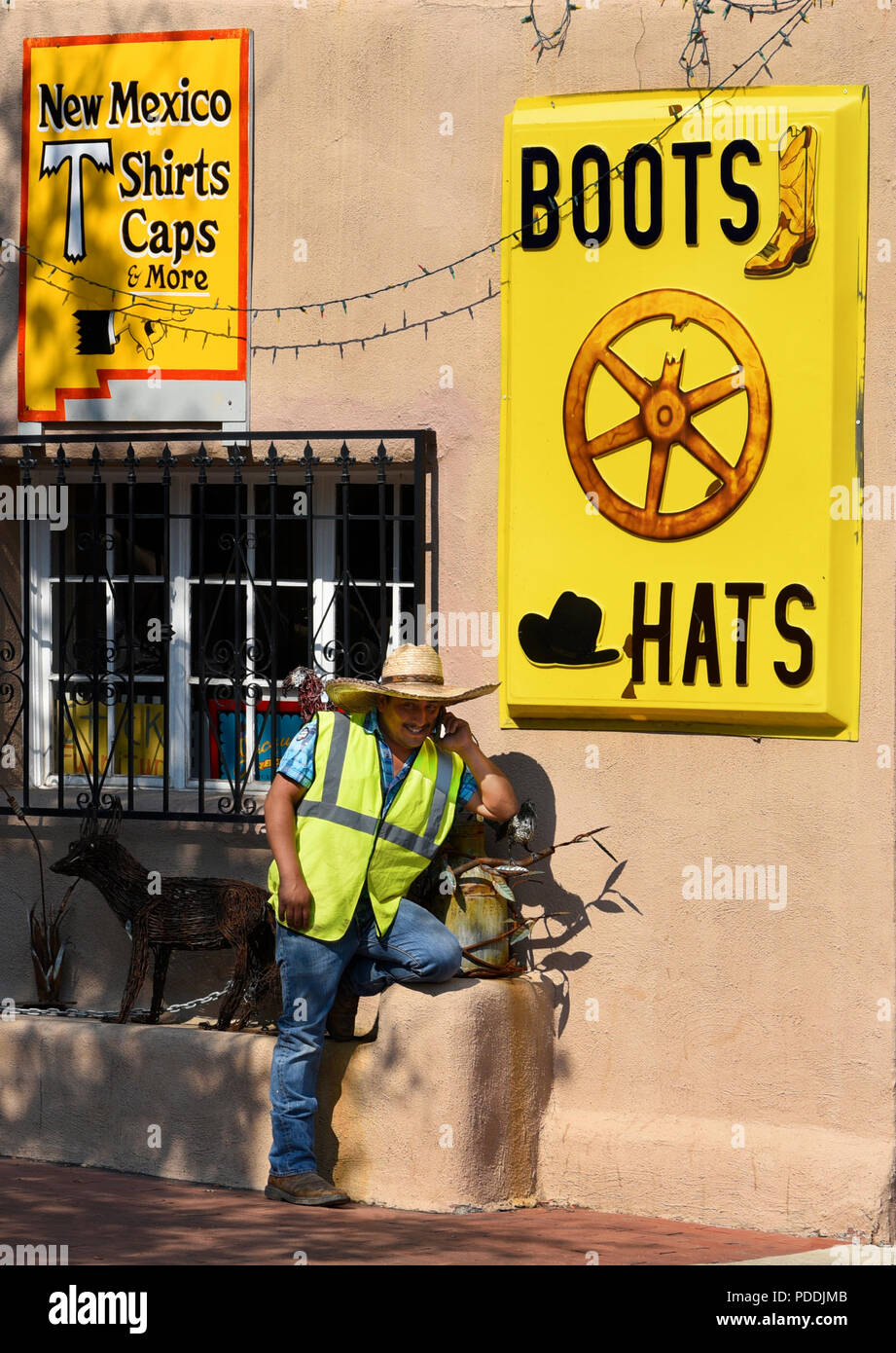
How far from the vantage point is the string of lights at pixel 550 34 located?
6.87m

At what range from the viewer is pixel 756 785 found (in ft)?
21.9

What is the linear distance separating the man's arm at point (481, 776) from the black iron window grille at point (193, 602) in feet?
2.07

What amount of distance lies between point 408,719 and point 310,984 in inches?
40.5

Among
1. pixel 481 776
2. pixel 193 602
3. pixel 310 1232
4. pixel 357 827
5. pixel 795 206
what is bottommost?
pixel 310 1232

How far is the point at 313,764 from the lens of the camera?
643 cm

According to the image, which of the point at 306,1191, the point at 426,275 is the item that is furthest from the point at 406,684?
the point at 306,1191

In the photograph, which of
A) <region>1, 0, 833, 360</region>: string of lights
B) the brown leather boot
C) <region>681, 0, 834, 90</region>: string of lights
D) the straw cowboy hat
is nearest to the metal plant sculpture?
the brown leather boot

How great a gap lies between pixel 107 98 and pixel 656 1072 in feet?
15.1

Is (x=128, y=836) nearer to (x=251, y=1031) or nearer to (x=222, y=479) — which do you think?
(x=251, y=1031)

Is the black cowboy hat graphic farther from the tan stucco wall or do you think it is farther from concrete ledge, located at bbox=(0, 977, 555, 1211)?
concrete ledge, located at bbox=(0, 977, 555, 1211)

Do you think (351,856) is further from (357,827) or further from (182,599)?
(182,599)

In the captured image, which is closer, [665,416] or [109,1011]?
[665,416]

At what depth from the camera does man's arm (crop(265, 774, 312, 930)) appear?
6352mm
